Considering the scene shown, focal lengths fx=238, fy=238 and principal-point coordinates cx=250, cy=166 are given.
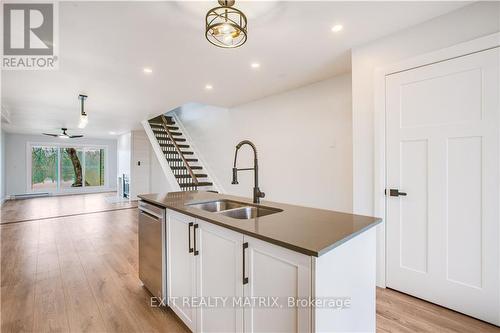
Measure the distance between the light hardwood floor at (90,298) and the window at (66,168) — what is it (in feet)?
22.1

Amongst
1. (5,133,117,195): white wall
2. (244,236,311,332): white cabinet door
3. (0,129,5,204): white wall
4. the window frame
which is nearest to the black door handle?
(244,236,311,332): white cabinet door

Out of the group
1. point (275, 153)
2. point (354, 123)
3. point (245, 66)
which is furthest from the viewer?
point (275, 153)

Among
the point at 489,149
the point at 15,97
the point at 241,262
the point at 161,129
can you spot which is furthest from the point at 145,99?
the point at 489,149

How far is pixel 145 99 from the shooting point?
437 cm

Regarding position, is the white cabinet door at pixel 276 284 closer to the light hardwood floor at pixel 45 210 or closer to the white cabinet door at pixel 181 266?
the white cabinet door at pixel 181 266

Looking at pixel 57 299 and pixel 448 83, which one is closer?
pixel 448 83

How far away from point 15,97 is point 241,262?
5089mm

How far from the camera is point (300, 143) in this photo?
12.8ft

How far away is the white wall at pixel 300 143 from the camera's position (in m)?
3.32

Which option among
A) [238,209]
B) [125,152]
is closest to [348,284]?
[238,209]

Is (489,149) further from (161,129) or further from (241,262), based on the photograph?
(161,129)

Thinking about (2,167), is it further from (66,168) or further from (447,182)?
(447,182)

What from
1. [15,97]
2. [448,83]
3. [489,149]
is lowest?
[489,149]

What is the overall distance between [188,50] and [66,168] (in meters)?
9.98
